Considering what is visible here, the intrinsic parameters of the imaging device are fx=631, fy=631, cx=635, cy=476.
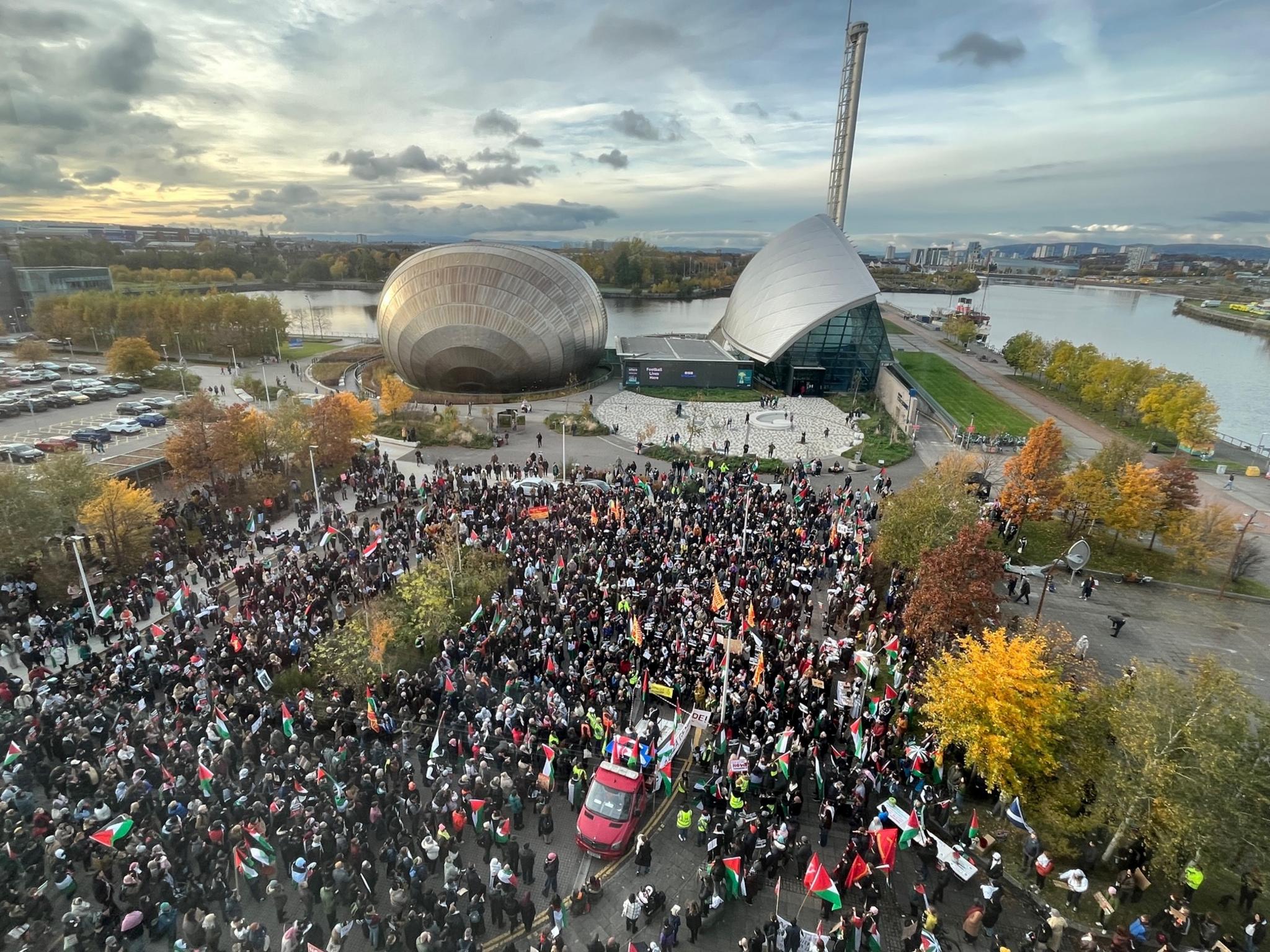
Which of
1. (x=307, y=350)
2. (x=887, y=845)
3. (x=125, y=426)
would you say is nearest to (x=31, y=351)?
(x=307, y=350)

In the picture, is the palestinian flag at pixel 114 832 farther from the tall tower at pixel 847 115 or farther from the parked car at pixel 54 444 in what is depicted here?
the tall tower at pixel 847 115

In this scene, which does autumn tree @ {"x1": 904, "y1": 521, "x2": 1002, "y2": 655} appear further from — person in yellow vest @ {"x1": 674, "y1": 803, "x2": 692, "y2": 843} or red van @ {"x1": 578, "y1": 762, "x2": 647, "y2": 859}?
red van @ {"x1": 578, "y1": 762, "x2": 647, "y2": 859}

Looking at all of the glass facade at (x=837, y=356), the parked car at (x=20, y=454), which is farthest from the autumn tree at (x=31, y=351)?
the glass facade at (x=837, y=356)

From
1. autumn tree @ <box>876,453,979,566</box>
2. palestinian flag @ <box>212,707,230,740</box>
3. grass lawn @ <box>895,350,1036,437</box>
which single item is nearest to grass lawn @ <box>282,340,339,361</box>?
palestinian flag @ <box>212,707,230,740</box>

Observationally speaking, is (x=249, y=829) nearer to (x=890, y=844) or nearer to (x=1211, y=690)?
(x=890, y=844)

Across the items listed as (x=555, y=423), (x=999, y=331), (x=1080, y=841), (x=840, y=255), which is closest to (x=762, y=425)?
(x=555, y=423)

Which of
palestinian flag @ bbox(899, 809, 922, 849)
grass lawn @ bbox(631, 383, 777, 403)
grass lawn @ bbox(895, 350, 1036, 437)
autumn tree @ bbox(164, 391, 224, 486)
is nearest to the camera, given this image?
palestinian flag @ bbox(899, 809, 922, 849)

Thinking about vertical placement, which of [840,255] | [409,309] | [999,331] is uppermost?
[840,255]
